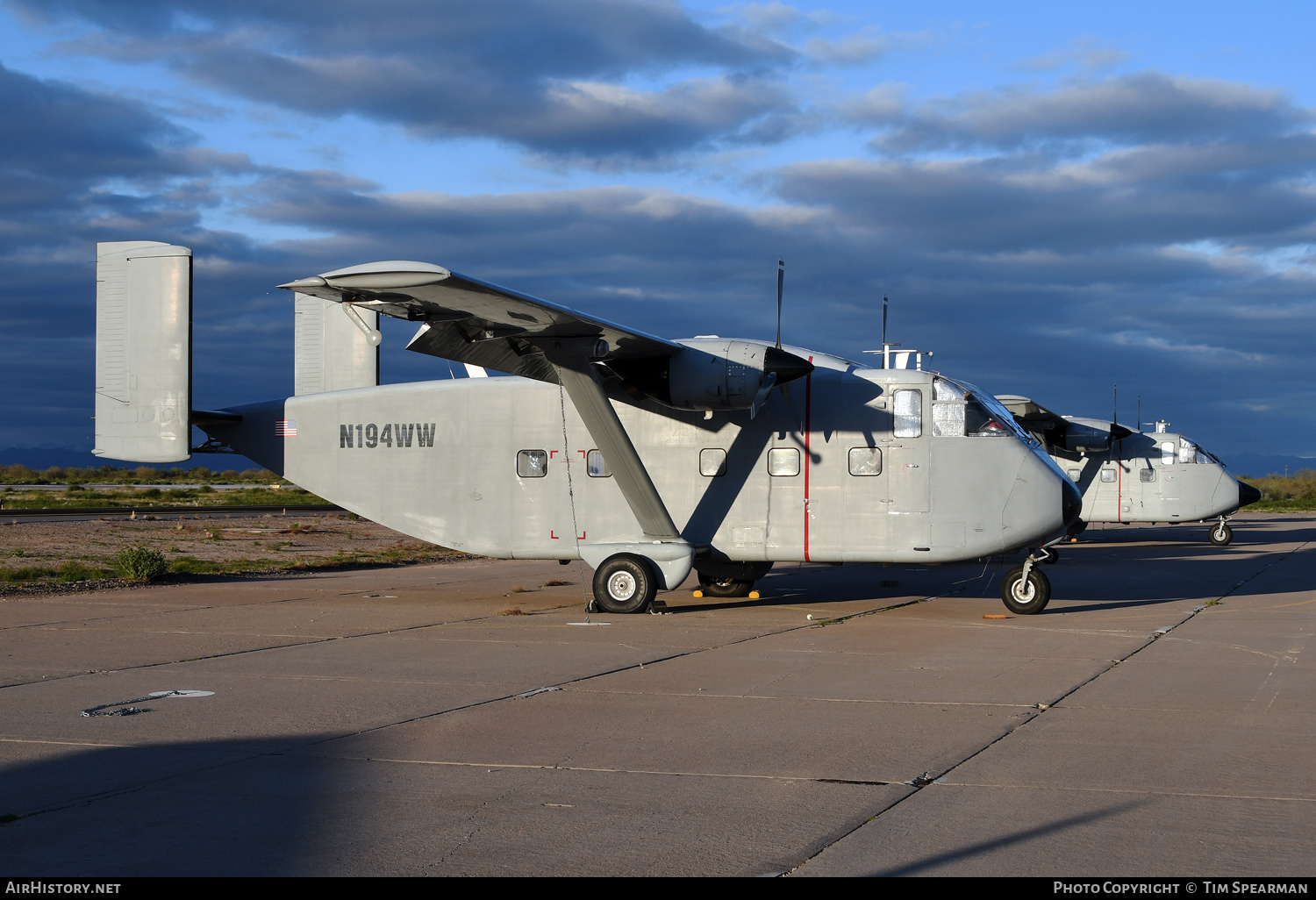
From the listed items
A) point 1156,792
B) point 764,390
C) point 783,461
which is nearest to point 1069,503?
point 783,461

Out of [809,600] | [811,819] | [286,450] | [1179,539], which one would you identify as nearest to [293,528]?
[286,450]

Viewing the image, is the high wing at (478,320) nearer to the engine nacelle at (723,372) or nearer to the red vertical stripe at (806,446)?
the engine nacelle at (723,372)

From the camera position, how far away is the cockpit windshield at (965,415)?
45.4 feet

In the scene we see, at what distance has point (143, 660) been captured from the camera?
9.71m

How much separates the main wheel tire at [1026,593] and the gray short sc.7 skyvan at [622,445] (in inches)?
1.0

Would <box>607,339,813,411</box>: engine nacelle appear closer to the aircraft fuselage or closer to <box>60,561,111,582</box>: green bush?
the aircraft fuselage

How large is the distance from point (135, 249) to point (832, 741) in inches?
511

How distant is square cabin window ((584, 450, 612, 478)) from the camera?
49.4 ft

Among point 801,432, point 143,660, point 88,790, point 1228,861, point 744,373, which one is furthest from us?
point 801,432

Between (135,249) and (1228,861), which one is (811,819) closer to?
(1228,861)

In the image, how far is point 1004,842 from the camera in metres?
4.57

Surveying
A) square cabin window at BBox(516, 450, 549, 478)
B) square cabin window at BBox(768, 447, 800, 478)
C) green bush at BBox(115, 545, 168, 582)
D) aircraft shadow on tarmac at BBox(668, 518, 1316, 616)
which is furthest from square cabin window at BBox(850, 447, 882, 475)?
green bush at BBox(115, 545, 168, 582)

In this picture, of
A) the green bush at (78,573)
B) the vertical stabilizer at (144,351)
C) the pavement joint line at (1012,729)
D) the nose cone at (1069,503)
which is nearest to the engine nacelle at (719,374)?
the nose cone at (1069,503)

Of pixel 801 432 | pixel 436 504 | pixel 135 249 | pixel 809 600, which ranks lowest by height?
pixel 809 600
